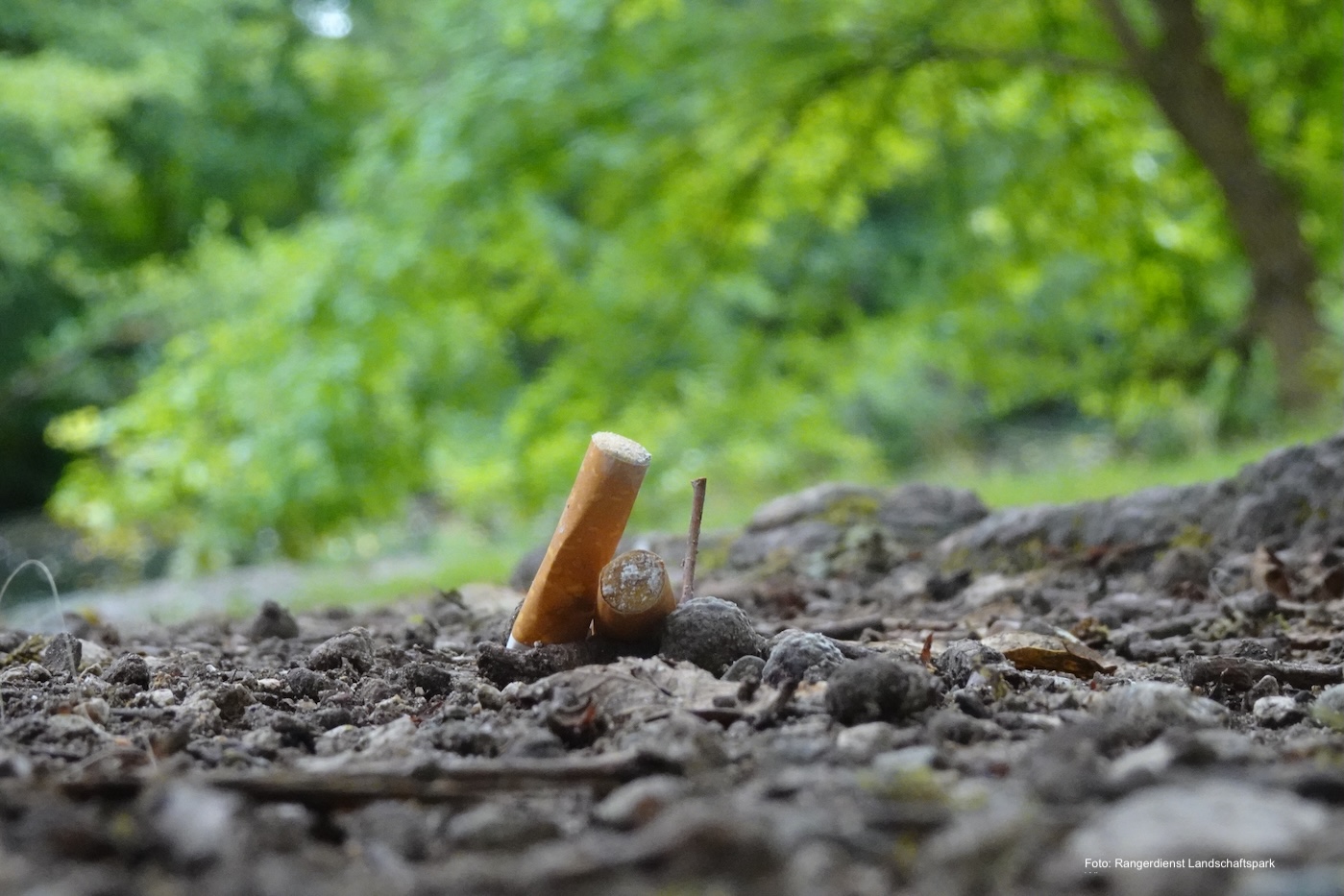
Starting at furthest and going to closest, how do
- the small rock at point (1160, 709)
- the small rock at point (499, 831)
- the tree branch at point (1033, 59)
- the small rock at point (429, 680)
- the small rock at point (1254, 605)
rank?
the tree branch at point (1033, 59) < the small rock at point (1254, 605) < the small rock at point (429, 680) < the small rock at point (1160, 709) < the small rock at point (499, 831)

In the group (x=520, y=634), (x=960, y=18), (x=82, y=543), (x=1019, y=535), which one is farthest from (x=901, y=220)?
(x=520, y=634)

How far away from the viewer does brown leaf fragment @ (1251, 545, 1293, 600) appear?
310 centimetres

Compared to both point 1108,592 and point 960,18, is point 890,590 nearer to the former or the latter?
point 1108,592

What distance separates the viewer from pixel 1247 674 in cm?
213

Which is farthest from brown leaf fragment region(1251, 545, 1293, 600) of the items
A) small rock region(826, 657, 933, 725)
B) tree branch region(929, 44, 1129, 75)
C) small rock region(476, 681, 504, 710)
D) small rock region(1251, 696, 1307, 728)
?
tree branch region(929, 44, 1129, 75)

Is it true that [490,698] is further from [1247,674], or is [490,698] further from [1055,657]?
[1247,674]

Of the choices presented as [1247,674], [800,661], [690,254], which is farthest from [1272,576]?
[690,254]

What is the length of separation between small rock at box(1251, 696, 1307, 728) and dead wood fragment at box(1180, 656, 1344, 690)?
0.51 ft

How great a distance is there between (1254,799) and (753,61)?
7707 mm

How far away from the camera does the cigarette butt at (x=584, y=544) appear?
2.08 metres

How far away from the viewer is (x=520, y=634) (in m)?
2.23

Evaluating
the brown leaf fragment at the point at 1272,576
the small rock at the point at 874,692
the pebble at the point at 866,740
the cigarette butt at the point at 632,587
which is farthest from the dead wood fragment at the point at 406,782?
the brown leaf fragment at the point at 1272,576

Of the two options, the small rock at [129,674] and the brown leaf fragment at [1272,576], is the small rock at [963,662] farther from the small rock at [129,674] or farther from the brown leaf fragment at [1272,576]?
the small rock at [129,674]

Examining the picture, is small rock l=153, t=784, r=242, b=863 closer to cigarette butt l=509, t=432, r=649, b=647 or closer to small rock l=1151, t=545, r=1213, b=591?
cigarette butt l=509, t=432, r=649, b=647
